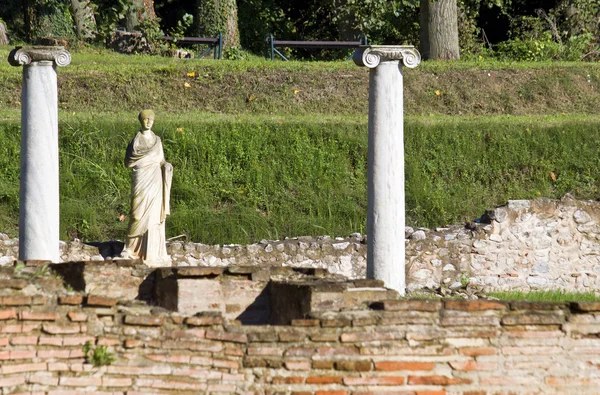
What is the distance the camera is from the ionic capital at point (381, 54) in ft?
38.0

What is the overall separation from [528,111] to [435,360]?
1415 centimetres

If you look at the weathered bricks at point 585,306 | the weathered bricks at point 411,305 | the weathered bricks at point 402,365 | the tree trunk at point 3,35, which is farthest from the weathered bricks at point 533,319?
the tree trunk at point 3,35

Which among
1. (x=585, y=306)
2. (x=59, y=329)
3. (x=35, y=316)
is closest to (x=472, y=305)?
(x=585, y=306)

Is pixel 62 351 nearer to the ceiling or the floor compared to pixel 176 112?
nearer to the floor

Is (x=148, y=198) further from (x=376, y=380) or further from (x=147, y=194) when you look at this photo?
(x=376, y=380)

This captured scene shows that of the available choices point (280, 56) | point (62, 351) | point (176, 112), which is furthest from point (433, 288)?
point (280, 56)

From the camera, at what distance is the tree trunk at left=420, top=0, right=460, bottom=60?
77.9 feet

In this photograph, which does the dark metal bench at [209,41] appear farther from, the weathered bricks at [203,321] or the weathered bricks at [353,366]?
the weathered bricks at [353,366]

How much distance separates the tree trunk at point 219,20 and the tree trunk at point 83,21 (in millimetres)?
2376

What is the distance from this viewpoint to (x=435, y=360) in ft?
26.5

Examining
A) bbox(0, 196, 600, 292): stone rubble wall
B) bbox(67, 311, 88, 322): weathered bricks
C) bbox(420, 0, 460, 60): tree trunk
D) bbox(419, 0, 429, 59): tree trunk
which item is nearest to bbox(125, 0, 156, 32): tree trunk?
bbox(419, 0, 429, 59): tree trunk

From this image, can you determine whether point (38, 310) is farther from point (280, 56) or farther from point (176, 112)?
point (280, 56)

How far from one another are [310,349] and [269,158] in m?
9.10

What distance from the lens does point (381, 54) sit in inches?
458
